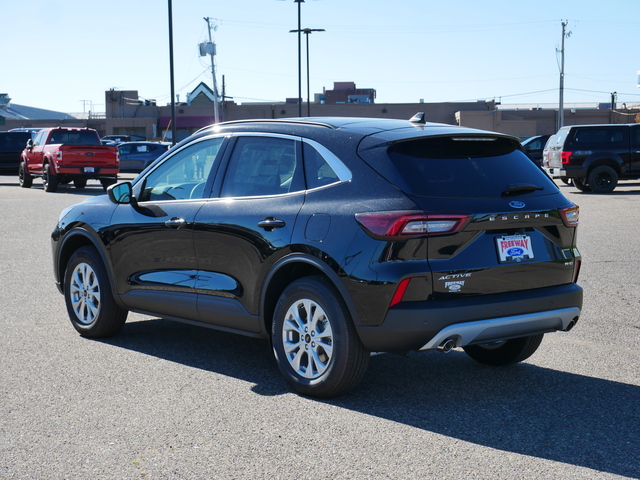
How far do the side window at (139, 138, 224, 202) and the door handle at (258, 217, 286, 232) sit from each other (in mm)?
867

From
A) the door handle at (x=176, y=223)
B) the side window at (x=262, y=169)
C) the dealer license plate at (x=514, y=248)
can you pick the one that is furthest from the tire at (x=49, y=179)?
the dealer license plate at (x=514, y=248)

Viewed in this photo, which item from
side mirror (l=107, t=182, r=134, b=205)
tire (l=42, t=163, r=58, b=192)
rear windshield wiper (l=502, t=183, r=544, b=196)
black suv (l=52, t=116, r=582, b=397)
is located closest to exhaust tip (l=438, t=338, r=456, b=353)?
black suv (l=52, t=116, r=582, b=397)

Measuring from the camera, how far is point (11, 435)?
4.86 m

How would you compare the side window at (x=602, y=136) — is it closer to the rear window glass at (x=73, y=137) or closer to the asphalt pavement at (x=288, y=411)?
the rear window glass at (x=73, y=137)

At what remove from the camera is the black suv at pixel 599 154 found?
25.9 m

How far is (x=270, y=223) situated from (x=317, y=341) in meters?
0.86

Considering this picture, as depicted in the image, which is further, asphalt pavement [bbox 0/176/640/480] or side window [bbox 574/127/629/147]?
side window [bbox 574/127/629/147]

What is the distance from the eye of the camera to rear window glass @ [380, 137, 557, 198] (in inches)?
207

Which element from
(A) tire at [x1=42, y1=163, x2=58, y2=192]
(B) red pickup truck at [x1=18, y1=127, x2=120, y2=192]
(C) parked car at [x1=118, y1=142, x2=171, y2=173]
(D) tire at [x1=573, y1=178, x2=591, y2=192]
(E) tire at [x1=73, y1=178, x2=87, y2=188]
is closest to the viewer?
(D) tire at [x1=573, y1=178, x2=591, y2=192]

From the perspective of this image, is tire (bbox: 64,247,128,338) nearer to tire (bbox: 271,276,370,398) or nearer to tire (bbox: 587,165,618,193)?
tire (bbox: 271,276,370,398)

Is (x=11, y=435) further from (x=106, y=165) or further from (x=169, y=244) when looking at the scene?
(x=106, y=165)

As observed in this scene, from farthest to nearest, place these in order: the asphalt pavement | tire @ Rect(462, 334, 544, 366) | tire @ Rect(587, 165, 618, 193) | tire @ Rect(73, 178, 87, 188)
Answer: tire @ Rect(73, 178, 87, 188) < tire @ Rect(587, 165, 618, 193) < tire @ Rect(462, 334, 544, 366) < the asphalt pavement

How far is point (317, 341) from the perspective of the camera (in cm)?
549

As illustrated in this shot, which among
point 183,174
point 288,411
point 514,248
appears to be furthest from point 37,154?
point 514,248
